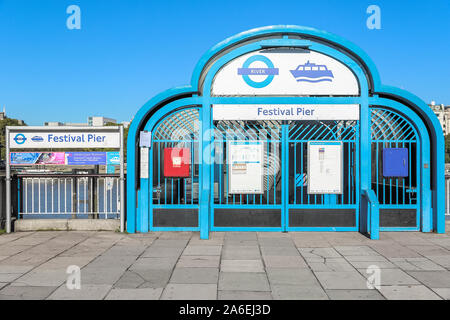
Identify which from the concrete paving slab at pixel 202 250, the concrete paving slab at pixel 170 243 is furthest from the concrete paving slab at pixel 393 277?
the concrete paving slab at pixel 170 243

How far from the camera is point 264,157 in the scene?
7.94 metres

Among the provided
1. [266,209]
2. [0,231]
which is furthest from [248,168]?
[0,231]

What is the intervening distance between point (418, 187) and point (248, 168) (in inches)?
137

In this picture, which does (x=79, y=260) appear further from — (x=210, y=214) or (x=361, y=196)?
(x=361, y=196)

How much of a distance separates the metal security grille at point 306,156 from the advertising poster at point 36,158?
4684 millimetres

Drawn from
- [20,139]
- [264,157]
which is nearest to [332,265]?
[264,157]

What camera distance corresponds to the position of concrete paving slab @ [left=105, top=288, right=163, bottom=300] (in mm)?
4074

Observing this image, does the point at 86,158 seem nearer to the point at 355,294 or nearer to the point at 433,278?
the point at 355,294

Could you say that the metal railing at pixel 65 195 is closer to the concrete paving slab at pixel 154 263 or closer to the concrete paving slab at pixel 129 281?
the concrete paving slab at pixel 154 263

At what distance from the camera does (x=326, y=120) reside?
798 cm

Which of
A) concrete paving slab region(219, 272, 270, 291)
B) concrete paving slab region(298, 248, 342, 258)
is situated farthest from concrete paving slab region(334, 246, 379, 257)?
concrete paving slab region(219, 272, 270, 291)

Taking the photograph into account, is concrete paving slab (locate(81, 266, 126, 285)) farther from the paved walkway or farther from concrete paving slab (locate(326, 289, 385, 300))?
Answer: concrete paving slab (locate(326, 289, 385, 300))

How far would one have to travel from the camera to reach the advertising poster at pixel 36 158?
25.4 feet

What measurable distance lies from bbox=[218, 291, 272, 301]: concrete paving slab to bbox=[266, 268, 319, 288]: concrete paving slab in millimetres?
388
